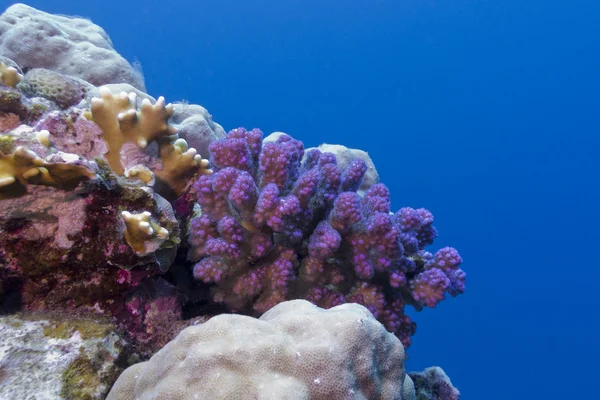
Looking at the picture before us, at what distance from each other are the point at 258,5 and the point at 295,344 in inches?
5952

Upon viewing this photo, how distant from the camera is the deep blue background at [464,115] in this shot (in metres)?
62.9

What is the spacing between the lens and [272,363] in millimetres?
1939

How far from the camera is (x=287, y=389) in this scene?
1.83m

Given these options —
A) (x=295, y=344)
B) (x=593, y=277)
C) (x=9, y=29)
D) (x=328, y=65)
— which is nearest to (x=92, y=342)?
(x=295, y=344)

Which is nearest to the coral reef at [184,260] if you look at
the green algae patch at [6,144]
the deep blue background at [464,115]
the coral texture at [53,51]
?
the green algae patch at [6,144]

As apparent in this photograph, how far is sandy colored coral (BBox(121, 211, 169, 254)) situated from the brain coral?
0.57 meters

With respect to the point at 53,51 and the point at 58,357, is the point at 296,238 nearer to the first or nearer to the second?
the point at 58,357

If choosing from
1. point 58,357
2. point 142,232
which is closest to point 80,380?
point 58,357

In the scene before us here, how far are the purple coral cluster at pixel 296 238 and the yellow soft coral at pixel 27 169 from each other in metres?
1.02

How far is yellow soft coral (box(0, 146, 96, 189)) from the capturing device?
6.47ft

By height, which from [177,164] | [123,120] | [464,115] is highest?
[464,115]

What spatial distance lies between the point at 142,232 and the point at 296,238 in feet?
3.80

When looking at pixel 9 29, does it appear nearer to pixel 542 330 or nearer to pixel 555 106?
pixel 542 330

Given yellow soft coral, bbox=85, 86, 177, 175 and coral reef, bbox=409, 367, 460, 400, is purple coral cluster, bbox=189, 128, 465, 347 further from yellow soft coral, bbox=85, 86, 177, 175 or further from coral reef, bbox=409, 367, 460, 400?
coral reef, bbox=409, 367, 460, 400
